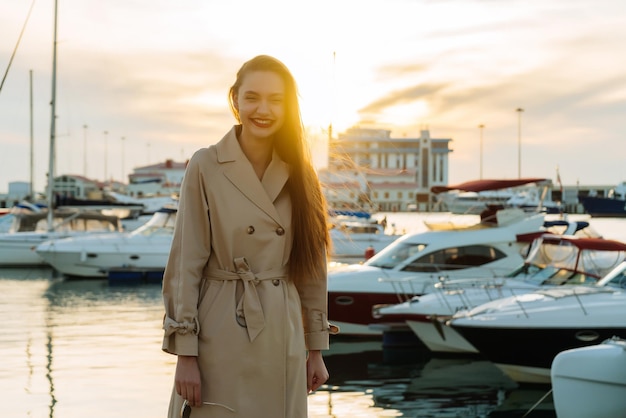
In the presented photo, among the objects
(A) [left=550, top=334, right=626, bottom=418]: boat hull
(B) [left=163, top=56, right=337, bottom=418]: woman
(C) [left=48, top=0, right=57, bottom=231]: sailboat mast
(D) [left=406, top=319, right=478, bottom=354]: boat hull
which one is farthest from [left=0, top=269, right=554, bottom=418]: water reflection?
(C) [left=48, top=0, right=57, bottom=231]: sailboat mast

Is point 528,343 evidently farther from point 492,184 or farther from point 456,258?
point 492,184

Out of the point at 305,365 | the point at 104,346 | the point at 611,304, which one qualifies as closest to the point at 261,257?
the point at 305,365

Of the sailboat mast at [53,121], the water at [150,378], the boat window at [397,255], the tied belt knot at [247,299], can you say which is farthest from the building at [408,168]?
the tied belt knot at [247,299]

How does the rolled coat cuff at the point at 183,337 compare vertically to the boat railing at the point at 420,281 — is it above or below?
above

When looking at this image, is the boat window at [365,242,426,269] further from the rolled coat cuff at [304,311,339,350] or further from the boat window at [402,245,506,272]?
the rolled coat cuff at [304,311,339,350]

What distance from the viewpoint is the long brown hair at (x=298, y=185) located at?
3469 mm

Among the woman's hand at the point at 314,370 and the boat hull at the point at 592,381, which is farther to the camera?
the boat hull at the point at 592,381

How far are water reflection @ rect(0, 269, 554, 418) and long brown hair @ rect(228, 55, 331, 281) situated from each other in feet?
26.5

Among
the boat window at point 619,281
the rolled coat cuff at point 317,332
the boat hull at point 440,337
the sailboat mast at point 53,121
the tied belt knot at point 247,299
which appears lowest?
the boat hull at point 440,337

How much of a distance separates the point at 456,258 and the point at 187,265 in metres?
15.6

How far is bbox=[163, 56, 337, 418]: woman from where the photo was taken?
3295mm

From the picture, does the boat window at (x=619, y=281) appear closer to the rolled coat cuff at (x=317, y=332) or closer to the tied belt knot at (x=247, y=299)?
the rolled coat cuff at (x=317, y=332)

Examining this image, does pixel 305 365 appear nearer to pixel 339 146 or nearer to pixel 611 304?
pixel 339 146

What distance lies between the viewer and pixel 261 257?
337 cm
